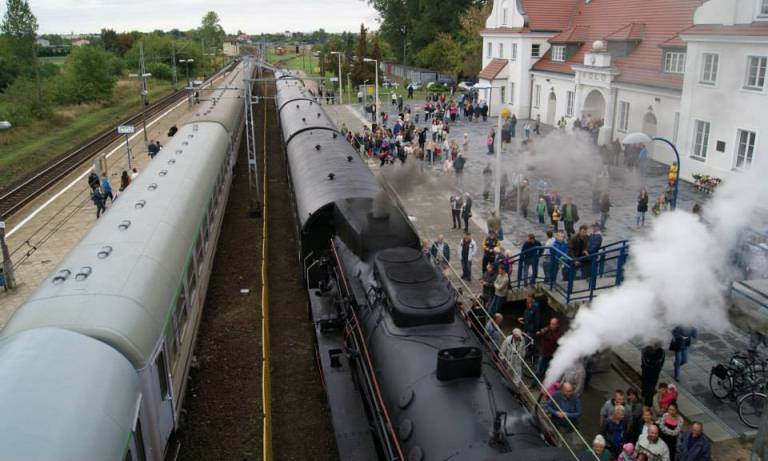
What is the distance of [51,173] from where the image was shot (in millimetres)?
29547

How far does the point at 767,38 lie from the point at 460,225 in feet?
37.2

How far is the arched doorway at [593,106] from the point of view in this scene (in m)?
34.5

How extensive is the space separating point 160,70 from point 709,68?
73465mm

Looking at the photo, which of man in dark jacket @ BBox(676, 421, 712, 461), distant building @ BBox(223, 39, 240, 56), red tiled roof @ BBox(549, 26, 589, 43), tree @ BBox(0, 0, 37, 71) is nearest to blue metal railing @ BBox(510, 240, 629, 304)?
man in dark jacket @ BBox(676, 421, 712, 461)

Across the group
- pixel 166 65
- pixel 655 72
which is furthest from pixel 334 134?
pixel 166 65

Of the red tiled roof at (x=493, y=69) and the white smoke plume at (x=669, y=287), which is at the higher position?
the red tiled roof at (x=493, y=69)

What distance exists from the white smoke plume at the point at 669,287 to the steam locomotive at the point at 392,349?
1735 millimetres

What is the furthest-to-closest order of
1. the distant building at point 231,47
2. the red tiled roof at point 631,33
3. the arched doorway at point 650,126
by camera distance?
the distant building at point 231,47, the red tiled roof at point 631,33, the arched doorway at point 650,126

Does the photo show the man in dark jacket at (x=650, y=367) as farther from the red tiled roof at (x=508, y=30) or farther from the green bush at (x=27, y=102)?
the green bush at (x=27, y=102)

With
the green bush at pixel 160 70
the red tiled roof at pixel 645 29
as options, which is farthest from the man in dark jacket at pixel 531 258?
the green bush at pixel 160 70

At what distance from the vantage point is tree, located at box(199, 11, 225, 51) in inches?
5085

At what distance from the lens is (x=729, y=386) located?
10.6 meters

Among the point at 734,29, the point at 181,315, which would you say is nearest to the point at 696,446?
the point at 181,315

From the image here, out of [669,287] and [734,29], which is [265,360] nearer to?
[669,287]
